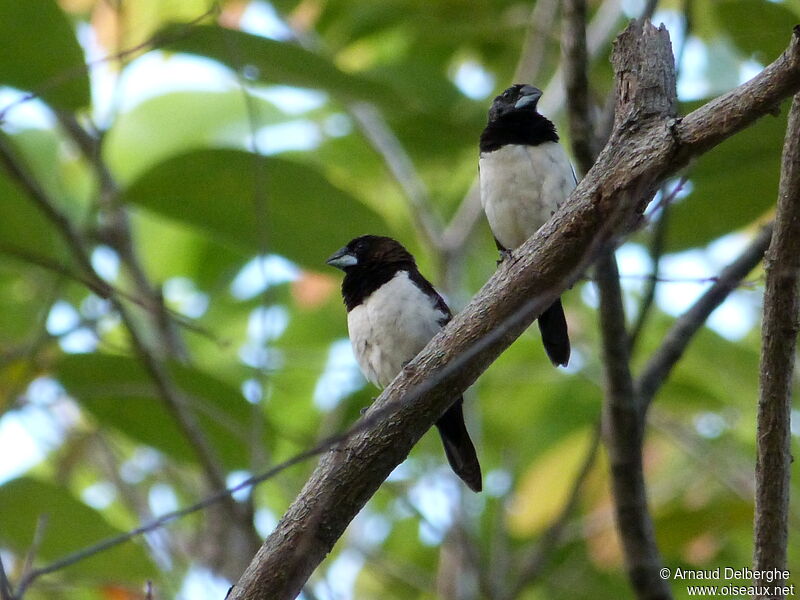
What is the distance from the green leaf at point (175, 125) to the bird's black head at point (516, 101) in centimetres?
Result: 285

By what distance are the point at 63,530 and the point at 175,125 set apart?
3.15 m

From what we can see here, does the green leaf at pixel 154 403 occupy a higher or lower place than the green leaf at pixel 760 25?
lower

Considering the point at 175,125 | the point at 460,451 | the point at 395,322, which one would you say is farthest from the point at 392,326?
the point at 175,125

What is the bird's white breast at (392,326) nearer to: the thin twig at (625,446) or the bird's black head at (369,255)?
the bird's black head at (369,255)

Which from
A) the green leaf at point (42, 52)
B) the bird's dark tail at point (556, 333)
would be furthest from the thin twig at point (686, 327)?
the green leaf at point (42, 52)

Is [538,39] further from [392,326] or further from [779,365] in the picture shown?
[779,365]

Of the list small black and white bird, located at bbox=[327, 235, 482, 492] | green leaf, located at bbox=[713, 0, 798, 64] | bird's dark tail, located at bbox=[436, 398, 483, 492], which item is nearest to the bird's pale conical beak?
small black and white bird, located at bbox=[327, 235, 482, 492]

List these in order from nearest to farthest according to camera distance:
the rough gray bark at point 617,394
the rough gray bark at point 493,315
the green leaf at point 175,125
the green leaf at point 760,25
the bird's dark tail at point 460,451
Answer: the rough gray bark at point 493,315 → the rough gray bark at point 617,394 → the bird's dark tail at point 460,451 → the green leaf at point 760,25 → the green leaf at point 175,125

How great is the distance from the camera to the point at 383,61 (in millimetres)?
7461

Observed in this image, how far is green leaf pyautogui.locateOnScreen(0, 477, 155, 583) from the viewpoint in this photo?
518 centimetres

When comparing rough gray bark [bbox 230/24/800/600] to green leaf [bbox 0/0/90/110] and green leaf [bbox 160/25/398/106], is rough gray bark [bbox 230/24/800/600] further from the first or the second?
green leaf [bbox 0/0/90/110]

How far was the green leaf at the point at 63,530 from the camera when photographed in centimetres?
518

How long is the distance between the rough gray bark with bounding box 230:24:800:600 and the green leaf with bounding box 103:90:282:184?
4599 millimetres

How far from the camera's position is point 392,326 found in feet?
15.4
